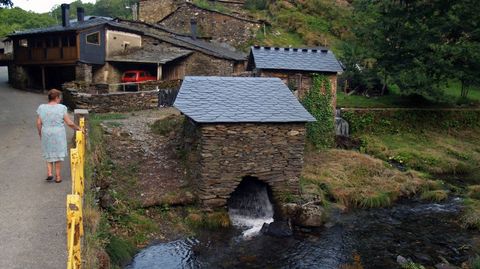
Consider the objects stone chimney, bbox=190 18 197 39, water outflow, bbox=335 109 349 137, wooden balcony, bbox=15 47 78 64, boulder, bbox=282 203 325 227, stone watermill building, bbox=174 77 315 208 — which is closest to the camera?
stone watermill building, bbox=174 77 315 208

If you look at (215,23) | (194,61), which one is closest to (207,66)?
(194,61)

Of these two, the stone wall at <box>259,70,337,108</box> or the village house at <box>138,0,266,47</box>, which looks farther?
the village house at <box>138,0,266,47</box>

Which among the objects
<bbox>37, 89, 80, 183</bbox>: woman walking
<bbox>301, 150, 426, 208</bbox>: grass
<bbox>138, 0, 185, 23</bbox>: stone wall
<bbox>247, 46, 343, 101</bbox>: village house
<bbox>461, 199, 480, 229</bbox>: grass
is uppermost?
<bbox>138, 0, 185, 23</bbox>: stone wall

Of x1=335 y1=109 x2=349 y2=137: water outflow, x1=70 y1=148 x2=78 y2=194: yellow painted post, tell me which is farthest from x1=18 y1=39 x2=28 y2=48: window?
x1=70 y1=148 x2=78 y2=194: yellow painted post

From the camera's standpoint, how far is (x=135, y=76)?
26.7m

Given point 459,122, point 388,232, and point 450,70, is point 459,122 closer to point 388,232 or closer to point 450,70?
point 450,70

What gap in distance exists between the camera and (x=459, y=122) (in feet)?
77.5

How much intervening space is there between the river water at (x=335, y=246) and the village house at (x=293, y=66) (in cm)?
676

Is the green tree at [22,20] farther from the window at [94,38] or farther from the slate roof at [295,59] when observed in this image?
the slate roof at [295,59]

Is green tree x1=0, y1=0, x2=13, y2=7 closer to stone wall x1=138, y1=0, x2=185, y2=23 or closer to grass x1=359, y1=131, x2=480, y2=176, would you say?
grass x1=359, y1=131, x2=480, y2=176

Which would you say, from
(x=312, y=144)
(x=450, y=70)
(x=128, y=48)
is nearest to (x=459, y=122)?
(x=450, y=70)

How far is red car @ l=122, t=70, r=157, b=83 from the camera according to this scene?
2662 centimetres

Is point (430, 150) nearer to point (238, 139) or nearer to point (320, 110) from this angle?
point (320, 110)

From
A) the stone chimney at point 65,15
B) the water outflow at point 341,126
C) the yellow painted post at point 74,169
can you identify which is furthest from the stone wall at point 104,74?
the yellow painted post at point 74,169
